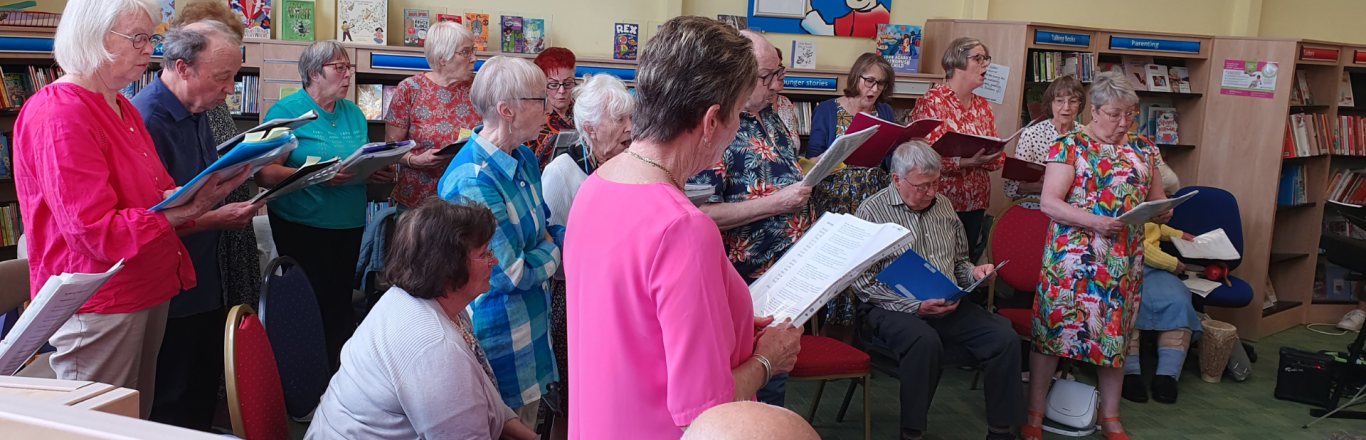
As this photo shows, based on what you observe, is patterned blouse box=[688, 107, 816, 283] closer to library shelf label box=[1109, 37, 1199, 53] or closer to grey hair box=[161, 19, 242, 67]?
grey hair box=[161, 19, 242, 67]

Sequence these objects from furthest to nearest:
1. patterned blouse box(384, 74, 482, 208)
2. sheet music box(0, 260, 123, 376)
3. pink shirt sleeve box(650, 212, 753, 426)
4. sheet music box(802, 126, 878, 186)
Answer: patterned blouse box(384, 74, 482, 208)
sheet music box(802, 126, 878, 186)
sheet music box(0, 260, 123, 376)
pink shirt sleeve box(650, 212, 753, 426)

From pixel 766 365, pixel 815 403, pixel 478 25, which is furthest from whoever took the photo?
pixel 478 25

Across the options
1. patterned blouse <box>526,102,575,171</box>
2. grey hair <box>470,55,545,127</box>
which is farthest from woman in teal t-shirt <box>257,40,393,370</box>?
grey hair <box>470,55,545,127</box>

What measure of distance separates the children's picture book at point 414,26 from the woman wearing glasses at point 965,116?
2789 millimetres

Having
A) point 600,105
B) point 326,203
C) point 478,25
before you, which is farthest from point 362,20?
point 600,105

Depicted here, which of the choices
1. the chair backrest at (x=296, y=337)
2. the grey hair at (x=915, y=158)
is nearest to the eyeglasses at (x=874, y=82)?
the grey hair at (x=915, y=158)

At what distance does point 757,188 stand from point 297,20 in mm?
3221

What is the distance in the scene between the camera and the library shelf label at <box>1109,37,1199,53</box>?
19.2 ft

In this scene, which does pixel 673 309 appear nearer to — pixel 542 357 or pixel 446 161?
pixel 542 357

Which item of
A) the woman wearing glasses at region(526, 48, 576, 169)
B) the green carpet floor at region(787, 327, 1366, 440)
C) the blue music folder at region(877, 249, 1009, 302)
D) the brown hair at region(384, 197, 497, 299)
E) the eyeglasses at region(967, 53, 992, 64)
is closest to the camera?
the brown hair at region(384, 197, 497, 299)

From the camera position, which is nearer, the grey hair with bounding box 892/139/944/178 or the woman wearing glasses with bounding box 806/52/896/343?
the grey hair with bounding box 892/139/944/178

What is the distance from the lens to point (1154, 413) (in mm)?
4137

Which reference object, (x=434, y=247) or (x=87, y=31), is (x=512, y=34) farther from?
(x=434, y=247)

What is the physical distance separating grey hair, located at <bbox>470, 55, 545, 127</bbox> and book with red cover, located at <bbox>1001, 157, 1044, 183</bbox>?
9.41 feet
